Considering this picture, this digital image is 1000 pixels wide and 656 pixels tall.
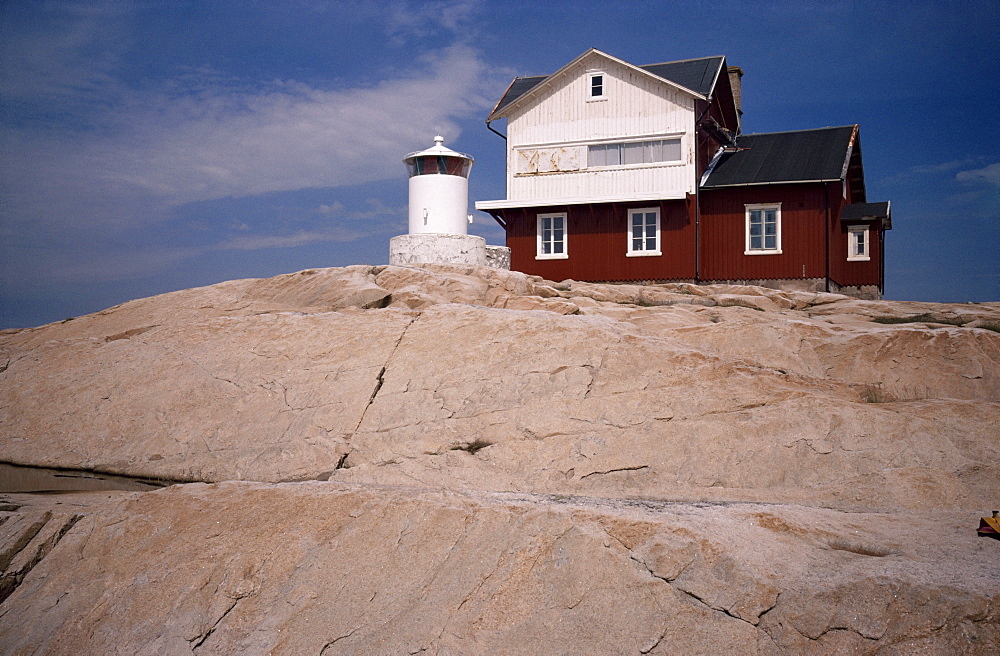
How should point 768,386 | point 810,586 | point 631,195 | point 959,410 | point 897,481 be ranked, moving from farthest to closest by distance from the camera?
point 631,195, point 768,386, point 959,410, point 897,481, point 810,586

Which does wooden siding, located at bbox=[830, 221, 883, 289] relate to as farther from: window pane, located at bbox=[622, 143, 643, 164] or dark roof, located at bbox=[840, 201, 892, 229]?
window pane, located at bbox=[622, 143, 643, 164]

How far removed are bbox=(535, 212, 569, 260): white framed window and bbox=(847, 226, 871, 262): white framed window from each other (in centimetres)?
908

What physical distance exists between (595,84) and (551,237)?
4.94 m

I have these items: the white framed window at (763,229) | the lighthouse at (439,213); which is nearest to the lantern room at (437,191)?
the lighthouse at (439,213)

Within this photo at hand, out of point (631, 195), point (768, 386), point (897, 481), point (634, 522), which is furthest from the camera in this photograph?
point (631, 195)

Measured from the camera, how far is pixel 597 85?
77.4 feet

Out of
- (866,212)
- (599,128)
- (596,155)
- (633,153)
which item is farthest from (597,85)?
(866,212)

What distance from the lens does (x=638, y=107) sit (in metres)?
23.2

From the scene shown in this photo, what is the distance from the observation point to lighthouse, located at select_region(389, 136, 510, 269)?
19062mm

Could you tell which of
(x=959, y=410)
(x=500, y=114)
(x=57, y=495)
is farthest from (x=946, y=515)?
(x=500, y=114)

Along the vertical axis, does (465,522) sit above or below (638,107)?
below

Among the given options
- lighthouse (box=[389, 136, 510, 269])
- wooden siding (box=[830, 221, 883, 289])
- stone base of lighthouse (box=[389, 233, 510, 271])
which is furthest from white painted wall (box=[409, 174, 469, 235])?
wooden siding (box=[830, 221, 883, 289])

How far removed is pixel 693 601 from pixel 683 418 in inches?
130

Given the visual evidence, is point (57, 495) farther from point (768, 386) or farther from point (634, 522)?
point (768, 386)
